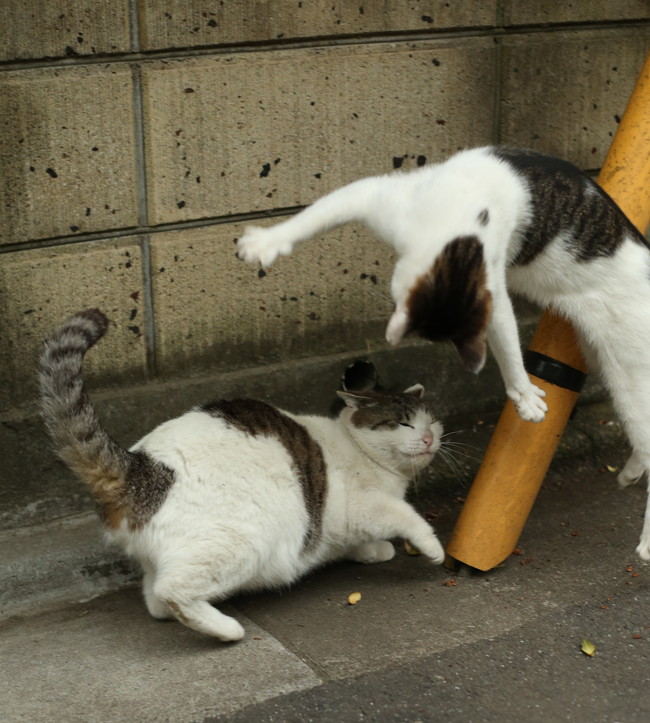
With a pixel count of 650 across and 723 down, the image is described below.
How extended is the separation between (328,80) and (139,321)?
124 cm

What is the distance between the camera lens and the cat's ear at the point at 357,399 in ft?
12.8

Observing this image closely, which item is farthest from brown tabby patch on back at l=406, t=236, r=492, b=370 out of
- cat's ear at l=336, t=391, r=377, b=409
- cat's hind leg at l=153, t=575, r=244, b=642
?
cat's hind leg at l=153, t=575, r=244, b=642

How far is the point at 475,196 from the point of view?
10.8ft

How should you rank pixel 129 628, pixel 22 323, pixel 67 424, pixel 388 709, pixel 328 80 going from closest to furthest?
pixel 388 709 → pixel 67 424 → pixel 129 628 → pixel 22 323 → pixel 328 80

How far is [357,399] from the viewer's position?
154 inches

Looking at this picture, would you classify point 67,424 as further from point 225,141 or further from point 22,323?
point 225,141

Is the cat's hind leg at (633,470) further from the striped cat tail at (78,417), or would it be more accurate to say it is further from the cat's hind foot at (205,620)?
the striped cat tail at (78,417)

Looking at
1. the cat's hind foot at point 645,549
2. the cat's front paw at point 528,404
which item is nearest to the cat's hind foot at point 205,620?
the cat's front paw at point 528,404

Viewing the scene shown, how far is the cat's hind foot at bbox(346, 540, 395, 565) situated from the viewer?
403 cm

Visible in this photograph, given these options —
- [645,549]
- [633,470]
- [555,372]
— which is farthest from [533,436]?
[645,549]

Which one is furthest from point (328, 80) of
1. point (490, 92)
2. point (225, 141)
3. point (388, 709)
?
point (388, 709)

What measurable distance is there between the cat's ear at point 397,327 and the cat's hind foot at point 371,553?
1229 mm

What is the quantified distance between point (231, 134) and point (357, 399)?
1.16 m

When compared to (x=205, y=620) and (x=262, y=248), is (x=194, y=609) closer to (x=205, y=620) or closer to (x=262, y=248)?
(x=205, y=620)
